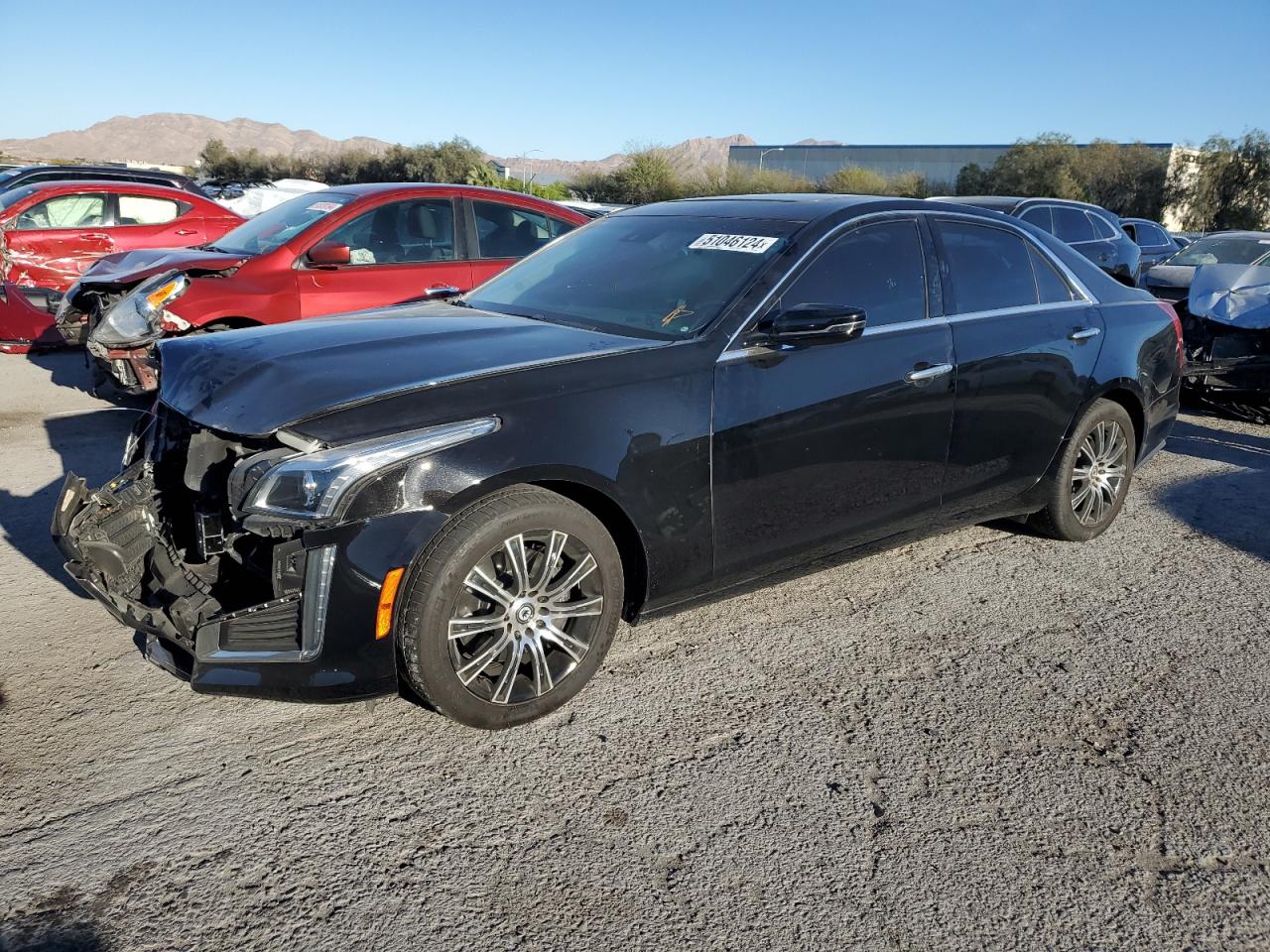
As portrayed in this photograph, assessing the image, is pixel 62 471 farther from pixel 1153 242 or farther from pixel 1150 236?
pixel 1150 236

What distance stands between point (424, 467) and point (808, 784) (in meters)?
1.48

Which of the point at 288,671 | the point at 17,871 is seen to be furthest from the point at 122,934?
the point at 288,671

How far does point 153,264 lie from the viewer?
7496 millimetres

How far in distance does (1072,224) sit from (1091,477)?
743 cm

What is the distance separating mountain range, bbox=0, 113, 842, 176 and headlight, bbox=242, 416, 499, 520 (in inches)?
3721

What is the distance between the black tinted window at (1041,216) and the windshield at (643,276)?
757cm

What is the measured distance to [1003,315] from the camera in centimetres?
436

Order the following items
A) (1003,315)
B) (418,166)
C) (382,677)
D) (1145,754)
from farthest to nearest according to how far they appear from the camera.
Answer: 1. (418,166)
2. (1003,315)
3. (1145,754)
4. (382,677)

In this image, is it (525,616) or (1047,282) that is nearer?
(525,616)

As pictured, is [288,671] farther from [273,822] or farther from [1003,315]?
[1003,315]

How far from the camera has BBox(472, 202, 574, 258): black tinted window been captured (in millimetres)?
7715

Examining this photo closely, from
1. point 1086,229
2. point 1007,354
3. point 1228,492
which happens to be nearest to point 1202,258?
point 1086,229

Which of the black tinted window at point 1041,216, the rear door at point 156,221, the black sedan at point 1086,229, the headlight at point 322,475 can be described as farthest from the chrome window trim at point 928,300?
the rear door at point 156,221

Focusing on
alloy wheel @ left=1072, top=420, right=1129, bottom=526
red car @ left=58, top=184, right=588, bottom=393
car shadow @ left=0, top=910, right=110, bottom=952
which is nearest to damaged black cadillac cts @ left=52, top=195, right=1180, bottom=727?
alloy wheel @ left=1072, top=420, right=1129, bottom=526
